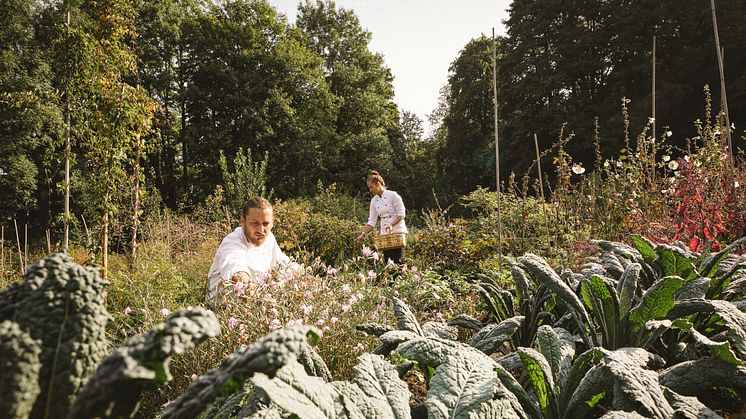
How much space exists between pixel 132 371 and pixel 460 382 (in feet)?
2.87

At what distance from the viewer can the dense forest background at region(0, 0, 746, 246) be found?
1570cm

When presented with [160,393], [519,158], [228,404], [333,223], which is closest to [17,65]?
[333,223]

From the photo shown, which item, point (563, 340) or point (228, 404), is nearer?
point (228, 404)

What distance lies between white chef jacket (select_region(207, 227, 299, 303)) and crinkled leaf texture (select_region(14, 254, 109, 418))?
2383 millimetres

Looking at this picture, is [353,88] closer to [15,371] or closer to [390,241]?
[390,241]

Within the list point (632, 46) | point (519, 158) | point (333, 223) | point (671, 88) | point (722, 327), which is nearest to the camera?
point (722, 327)

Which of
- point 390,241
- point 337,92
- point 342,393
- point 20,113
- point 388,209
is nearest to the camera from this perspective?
point 342,393

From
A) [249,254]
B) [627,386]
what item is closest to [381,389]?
[627,386]

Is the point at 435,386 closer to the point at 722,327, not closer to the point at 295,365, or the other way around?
the point at 295,365

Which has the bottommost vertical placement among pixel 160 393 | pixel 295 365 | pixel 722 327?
pixel 160 393

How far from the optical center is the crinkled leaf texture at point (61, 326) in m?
0.58

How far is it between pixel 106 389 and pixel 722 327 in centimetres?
229

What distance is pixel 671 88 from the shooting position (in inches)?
670

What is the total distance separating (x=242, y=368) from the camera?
577mm
